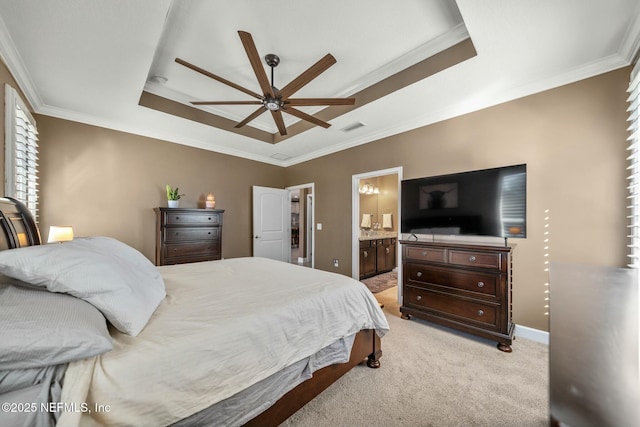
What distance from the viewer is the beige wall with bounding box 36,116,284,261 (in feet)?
10.2

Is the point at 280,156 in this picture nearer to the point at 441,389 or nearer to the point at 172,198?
the point at 172,198

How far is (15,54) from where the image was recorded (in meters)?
2.06

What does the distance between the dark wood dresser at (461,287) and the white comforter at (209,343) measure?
116 cm

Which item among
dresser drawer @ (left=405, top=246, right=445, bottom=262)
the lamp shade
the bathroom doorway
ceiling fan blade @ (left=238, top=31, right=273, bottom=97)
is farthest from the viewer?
the bathroom doorway

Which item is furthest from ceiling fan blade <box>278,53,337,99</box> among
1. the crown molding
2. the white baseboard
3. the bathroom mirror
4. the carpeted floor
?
the bathroom mirror

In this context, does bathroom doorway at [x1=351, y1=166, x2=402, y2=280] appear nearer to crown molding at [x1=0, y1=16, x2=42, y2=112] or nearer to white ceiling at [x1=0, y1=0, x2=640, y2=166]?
white ceiling at [x1=0, y1=0, x2=640, y2=166]

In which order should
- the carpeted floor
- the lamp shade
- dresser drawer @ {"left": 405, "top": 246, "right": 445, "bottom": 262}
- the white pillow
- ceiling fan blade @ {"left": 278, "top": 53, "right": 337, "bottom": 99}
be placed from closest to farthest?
the white pillow → ceiling fan blade @ {"left": 278, "top": 53, "right": 337, "bottom": 99} → the lamp shade → dresser drawer @ {"left": 405, "top": 246, "right": 445, "bottom": 262} → the carpeted floor

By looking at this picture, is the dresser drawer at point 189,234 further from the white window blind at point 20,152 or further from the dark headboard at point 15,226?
the dark headboard at point 15,226

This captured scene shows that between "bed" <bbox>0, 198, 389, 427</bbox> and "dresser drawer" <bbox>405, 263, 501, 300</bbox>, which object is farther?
"dresser drawer" <bbox>405, 263, 501, 300</bbox>

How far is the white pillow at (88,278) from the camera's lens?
0.93 m

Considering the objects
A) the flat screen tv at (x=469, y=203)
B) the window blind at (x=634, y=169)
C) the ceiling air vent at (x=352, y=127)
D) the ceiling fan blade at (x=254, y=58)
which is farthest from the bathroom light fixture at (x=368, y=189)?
the window blind at (x=634, y=169)

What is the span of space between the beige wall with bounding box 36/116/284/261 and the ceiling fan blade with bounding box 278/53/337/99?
2.74 meters

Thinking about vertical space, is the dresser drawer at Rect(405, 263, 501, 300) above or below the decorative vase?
below

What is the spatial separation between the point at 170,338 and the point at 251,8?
2.38 m
